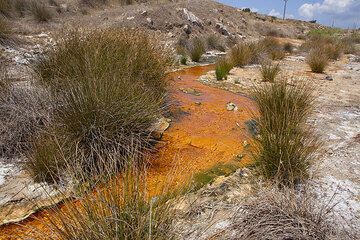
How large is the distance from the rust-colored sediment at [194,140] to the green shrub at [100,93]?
1.06 ft

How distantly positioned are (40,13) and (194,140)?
11.6 m

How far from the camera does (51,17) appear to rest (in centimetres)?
1330

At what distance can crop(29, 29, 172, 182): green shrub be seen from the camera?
312cm

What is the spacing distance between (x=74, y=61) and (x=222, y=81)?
3861 millimetres

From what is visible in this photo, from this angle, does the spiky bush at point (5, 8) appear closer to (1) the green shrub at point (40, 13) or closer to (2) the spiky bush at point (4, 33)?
(1) the green shrub at point (40, 13)

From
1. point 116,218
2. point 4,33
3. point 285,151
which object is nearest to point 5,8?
point 4,33

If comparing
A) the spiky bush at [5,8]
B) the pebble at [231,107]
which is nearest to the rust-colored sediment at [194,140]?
the pebble at [231,107]

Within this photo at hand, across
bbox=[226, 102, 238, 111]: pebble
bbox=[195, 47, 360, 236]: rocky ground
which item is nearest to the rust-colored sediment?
bbox=[226, 102, 238, 111]: pebble

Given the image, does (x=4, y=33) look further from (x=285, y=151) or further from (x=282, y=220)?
(x=282, y=220)

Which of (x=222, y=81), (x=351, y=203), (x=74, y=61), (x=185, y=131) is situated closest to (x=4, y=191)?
(x=74, y=61)

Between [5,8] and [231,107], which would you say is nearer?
[231,107]

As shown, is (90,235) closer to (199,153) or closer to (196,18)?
(199,153)

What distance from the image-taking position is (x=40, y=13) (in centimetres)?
1290

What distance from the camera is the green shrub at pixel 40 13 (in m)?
12.9
